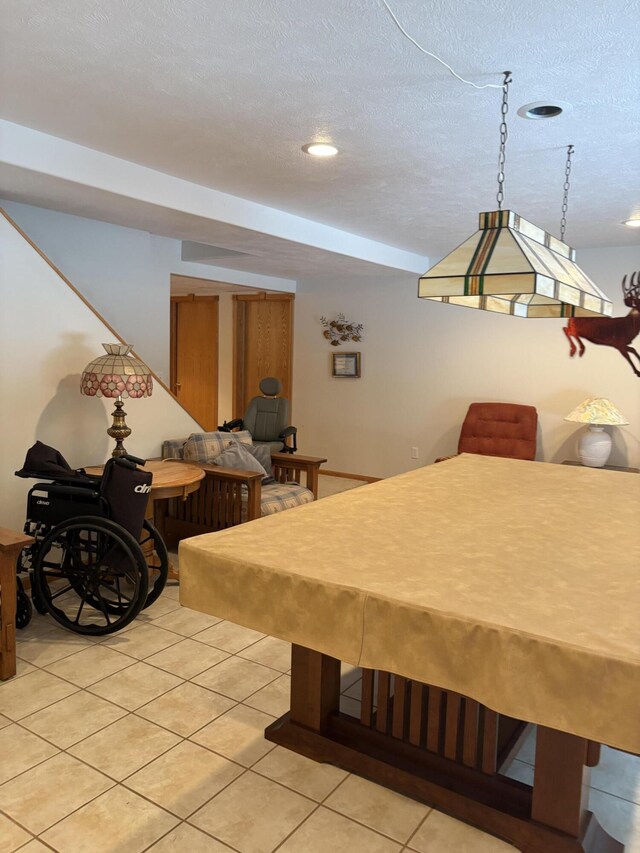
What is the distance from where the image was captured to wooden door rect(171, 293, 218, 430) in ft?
27.3

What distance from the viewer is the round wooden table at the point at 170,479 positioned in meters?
3.65

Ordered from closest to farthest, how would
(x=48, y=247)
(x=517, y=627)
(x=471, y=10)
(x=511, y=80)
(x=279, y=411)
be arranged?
(x=517, y=627) → (x=471, y=10) → (x=511, y=80) → (x=48, y=247) → (x=279, y=411)

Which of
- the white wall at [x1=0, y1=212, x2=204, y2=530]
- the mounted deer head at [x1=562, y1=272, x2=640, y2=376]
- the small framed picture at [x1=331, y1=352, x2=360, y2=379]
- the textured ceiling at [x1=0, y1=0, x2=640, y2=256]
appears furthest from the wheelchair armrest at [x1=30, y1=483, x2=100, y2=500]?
the small framed picture at [x1=331, y1=352, x2=360, y2=379]

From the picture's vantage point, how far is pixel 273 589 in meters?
1.63

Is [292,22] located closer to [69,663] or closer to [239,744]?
[239,744]

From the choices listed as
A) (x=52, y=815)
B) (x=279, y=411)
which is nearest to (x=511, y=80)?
(x=52, y=815)

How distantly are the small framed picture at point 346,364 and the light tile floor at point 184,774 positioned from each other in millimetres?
4524

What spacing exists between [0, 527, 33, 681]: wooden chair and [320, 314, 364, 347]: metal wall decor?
4.93 metres

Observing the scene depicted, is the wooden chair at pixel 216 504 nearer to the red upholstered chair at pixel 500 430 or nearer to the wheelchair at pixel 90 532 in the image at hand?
the wheelchair at pixel 90 532

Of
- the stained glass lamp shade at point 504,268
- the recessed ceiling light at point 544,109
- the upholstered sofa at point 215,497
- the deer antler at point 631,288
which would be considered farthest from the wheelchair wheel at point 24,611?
the deer antler at point 631,288

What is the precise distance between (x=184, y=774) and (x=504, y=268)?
1.95m

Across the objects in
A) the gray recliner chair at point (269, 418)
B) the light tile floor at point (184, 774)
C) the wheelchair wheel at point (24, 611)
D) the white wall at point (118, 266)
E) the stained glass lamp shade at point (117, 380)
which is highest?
the white wall at point (118, 266)

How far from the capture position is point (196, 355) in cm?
845

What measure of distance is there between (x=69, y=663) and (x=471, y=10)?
2952 mm
